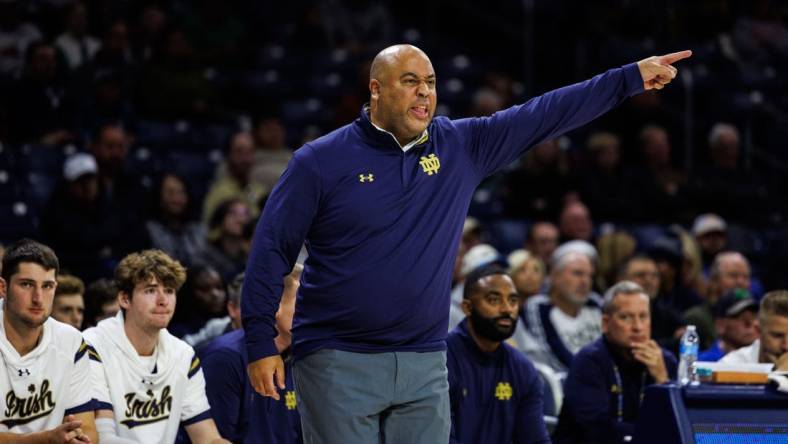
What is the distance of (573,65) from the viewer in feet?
41.8

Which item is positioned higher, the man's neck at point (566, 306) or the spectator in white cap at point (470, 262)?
the spectator in white cap at point (470, 262)

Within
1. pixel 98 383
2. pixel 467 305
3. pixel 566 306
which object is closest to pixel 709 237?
pixel 566 306

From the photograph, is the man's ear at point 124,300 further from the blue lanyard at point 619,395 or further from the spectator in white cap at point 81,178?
the spectator in white cap at point 81,178

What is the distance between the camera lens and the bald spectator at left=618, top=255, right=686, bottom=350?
8.71 metres

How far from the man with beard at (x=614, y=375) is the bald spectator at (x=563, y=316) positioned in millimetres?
1481

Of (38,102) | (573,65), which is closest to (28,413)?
(38,102)

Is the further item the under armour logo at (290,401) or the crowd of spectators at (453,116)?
the crowd of spectators at (453,116)

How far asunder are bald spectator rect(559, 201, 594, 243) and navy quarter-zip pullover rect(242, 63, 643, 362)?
628 centimetres

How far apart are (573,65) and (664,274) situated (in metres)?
3.69

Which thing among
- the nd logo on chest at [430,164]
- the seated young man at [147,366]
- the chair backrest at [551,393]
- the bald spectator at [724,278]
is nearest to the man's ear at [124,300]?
the seated young man at [147,366]

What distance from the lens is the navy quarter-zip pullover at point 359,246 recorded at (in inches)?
157

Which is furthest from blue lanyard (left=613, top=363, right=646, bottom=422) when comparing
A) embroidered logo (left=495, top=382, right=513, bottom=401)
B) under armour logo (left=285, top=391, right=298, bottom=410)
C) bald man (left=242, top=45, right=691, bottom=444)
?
bald man (left=242, top=45, right=691, bottom=444)

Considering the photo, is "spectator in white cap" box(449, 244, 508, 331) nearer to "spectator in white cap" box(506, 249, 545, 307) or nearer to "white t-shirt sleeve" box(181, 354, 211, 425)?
"spectator in white cap" box(506, 249, 545, 307)

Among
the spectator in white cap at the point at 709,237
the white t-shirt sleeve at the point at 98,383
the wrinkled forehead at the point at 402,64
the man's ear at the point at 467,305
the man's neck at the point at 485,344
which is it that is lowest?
the white t-shirt sleeve at the point at 98,383
